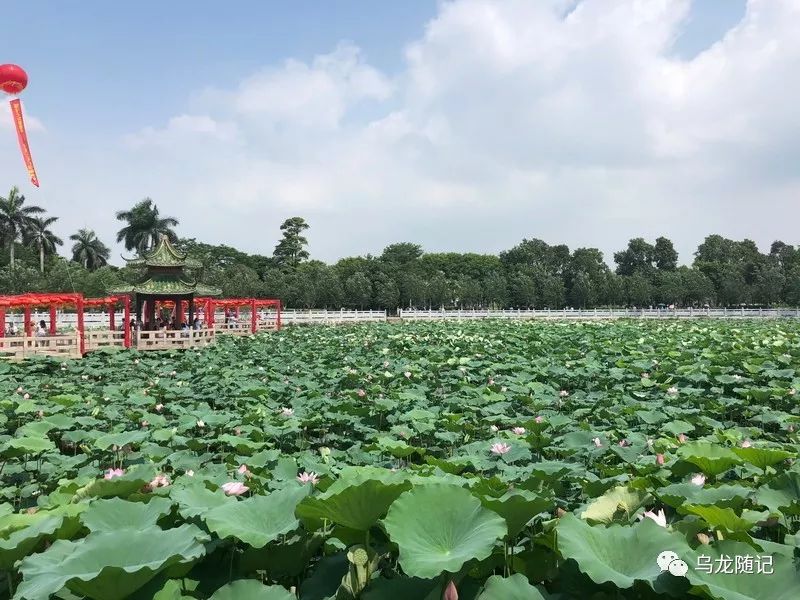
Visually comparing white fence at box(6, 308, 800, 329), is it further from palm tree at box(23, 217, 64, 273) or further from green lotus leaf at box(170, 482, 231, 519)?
green lotus leaf at box(170, 482, 231, 519)

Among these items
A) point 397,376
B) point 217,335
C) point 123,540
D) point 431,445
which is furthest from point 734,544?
point 217,335

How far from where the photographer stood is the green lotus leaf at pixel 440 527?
151 cm

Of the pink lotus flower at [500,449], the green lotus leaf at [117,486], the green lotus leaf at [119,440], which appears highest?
the green lotus leaf at [117,486]

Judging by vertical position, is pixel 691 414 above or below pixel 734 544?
below

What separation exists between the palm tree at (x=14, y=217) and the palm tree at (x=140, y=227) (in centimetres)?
715

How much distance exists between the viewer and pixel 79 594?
1586 millimetres

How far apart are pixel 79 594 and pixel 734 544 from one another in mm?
1699

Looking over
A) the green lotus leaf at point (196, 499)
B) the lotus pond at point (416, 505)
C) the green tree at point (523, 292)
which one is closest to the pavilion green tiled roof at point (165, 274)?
the lotus pond at point (416, 505)

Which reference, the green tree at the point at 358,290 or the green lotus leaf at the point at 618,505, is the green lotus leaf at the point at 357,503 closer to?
the green lotus leaf at the point at 618,505

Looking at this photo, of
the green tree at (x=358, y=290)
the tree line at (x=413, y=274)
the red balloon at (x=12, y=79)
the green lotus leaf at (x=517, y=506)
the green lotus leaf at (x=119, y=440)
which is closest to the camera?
the green lotus leaf at (x=517, y=506)

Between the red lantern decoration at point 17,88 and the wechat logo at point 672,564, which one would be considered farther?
the red lantern decoration at point 17,88

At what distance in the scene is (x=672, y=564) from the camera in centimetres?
150

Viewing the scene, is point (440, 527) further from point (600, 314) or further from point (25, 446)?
point (600, 314)

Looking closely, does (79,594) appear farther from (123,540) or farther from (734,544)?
(734,544)
